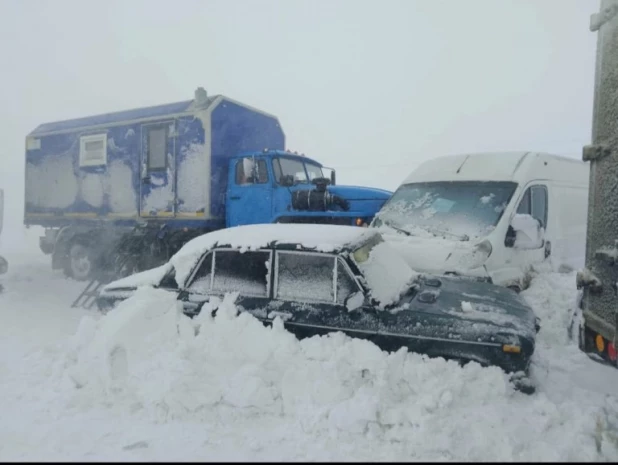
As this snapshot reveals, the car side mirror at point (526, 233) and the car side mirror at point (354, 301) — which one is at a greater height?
the car side mirror at point (526, 233)

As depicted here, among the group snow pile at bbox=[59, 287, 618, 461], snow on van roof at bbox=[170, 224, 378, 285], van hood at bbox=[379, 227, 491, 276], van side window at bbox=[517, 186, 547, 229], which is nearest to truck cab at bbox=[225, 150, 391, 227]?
van hood at bbox=[379, 227, 491, 276]

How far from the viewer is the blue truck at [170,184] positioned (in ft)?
27.6

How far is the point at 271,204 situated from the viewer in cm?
838

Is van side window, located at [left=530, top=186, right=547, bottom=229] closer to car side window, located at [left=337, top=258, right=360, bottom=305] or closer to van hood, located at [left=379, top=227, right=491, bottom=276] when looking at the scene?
van hood, located at [left=379, top=227, right=491, bottom=276]

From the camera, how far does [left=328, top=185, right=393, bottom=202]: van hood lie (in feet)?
27.6

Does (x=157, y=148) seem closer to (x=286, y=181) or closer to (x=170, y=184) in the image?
(x=170, y=184)

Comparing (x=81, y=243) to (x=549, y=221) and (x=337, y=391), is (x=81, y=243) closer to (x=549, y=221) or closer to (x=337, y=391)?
(x=337, y=391)

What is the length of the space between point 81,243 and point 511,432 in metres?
10.4

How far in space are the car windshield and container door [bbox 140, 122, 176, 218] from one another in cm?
241

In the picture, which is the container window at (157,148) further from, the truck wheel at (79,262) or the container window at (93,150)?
the truck wheel at (79,262)

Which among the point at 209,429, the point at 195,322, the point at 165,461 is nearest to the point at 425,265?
the point at 195,322

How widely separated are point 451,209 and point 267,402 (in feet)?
12.8

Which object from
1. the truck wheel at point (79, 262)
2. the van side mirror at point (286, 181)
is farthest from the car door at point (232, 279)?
the truck wheel at point (79, 262)

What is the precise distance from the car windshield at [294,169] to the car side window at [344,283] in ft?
15.3
